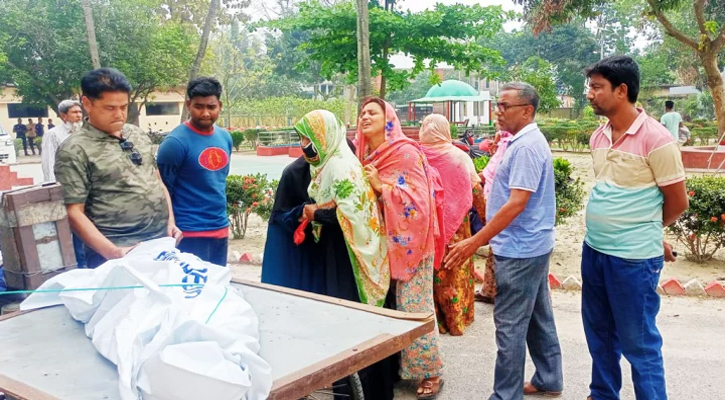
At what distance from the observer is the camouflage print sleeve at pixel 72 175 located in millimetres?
2803

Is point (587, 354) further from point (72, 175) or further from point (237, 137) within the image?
point (237, 137)

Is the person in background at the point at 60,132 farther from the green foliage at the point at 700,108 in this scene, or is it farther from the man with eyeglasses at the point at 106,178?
the green foliage at the point at 700,108

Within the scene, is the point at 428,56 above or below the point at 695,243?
above

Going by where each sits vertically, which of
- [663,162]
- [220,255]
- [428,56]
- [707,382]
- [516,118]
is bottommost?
[707,382]

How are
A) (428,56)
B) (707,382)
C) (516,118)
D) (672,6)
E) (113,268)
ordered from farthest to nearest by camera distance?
(672,6) → (428,56) → (707,382) → (516,118) → (113,268)

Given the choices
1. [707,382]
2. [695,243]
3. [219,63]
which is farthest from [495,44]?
[707,382]

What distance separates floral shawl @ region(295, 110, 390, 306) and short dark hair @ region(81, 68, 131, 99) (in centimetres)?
89

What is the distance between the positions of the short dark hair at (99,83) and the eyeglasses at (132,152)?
9.8 inches

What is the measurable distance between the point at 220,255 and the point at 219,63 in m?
31.2

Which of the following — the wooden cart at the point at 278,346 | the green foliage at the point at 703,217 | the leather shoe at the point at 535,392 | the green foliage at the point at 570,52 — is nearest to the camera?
the wooden cart at the point at 278,346

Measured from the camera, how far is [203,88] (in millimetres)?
3635

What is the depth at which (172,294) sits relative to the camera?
1.84 metres

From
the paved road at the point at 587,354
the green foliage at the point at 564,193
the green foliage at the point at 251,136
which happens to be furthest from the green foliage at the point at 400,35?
the green foliage at the point at 251,136

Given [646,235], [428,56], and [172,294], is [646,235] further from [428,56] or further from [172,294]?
[428,56]
